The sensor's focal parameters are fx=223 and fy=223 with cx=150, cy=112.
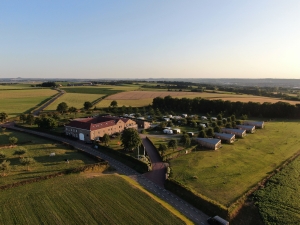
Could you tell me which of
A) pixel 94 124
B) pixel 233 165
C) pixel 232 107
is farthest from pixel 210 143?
pixel 232 107

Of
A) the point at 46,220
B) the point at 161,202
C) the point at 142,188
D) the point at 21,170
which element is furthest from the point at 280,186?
the point at 21,170

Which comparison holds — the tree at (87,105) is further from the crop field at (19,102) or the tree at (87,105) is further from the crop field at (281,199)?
the crop field at (281,199)

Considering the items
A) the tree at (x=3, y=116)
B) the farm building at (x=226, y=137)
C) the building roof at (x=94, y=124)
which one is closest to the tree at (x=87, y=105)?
the tree at (x=3, y=116)

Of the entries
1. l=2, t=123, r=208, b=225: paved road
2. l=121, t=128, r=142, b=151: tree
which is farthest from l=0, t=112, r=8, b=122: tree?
l=121, t=128, r=142, b=151: tree

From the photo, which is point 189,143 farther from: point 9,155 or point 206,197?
point 9,155

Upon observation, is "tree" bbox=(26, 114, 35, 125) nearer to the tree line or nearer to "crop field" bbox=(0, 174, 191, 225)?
"crop field" bbox=(0, 174, 191, 225)
